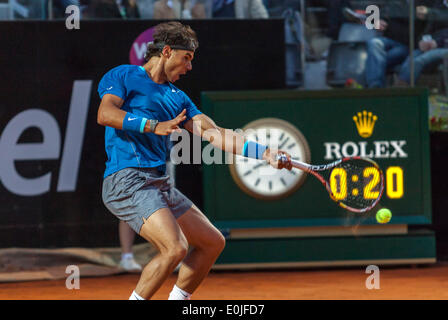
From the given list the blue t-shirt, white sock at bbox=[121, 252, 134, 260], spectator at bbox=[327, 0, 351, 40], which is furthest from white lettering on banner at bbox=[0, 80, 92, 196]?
the blue t-shirt

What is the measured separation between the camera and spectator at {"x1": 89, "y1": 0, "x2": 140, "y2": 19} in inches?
316

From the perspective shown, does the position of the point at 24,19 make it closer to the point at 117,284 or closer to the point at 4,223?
the point at 4,223

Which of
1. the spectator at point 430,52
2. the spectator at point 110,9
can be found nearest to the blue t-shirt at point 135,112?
the spectator at point 110,9

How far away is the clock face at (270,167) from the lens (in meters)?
7.39

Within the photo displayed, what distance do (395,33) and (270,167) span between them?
2.04 meters

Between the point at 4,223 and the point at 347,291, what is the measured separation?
3252mm

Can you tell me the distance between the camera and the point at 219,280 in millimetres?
7270

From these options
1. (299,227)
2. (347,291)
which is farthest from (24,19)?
(347,291)

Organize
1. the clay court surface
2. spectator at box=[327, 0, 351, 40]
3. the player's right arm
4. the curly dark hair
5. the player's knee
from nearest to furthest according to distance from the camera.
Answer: the player's right arm < the player's knee < the curly dark hair < the clay court surface < spectator at box=[327, 0, 351, 40]

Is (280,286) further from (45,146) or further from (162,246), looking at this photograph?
(162,246)

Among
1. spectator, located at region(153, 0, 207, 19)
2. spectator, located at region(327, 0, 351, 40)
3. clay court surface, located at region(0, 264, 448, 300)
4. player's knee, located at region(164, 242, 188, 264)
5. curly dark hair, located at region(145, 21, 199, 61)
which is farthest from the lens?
spectator, located at region(327, 0, 351, 40)

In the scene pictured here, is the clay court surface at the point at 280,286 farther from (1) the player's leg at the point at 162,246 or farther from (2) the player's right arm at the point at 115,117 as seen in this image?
(2) the player's right arm at the point at 115,117

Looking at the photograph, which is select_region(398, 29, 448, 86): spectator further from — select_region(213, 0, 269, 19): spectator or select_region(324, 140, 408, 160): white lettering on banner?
select_region(213, 0, 269, 19): spectator

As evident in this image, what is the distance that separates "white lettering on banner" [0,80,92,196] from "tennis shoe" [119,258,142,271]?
849mm
